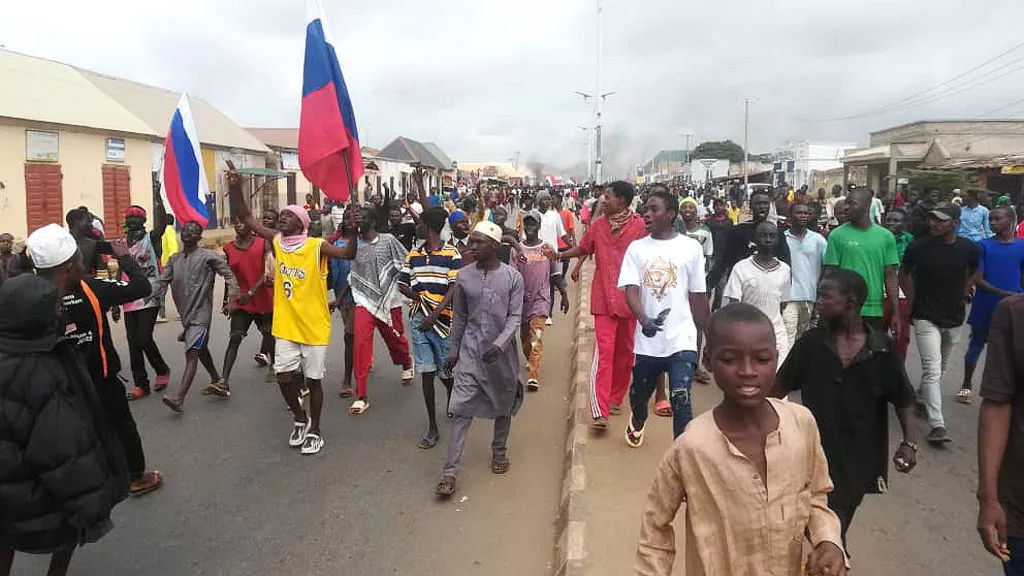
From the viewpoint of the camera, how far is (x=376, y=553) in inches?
155

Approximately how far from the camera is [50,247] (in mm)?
3543

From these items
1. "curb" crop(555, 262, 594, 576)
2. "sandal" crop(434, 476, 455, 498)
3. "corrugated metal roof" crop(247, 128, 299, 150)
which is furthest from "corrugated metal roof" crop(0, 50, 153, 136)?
"sandal" crop(434, 476, 455, 498)

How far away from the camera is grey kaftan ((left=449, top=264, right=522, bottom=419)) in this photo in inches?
186

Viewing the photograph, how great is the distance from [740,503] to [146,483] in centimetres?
401

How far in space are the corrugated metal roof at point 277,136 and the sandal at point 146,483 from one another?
3370cm

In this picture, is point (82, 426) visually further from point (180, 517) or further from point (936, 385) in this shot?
point (936, 385)

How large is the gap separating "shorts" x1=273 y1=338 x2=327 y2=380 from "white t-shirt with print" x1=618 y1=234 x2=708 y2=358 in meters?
2.29

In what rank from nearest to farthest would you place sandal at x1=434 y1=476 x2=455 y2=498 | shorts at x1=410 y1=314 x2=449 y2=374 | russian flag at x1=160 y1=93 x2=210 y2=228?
sandal at x1=434 y1=476 x2=455 y2=498 < shorts at x1=410 y1=314 x2=449 y2=374 < russian flag at x1=160 y1=93 x2=210 y2=228

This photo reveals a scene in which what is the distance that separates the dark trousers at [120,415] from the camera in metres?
4.15

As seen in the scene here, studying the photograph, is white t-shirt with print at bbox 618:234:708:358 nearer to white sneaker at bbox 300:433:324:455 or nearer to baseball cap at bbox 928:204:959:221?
baseball cap at bbox 928:204:959:221

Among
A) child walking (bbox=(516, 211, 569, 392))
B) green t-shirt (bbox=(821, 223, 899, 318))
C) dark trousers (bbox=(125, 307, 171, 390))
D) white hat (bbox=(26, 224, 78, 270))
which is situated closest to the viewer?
white hat (bbox=(26, 224, 78, 270))

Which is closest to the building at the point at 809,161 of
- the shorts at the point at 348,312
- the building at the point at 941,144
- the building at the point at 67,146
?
the building at the point at 941,144

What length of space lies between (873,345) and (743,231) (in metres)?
4.24

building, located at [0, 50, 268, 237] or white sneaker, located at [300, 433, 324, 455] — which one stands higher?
building, located at [0, 50, 268, 237]
